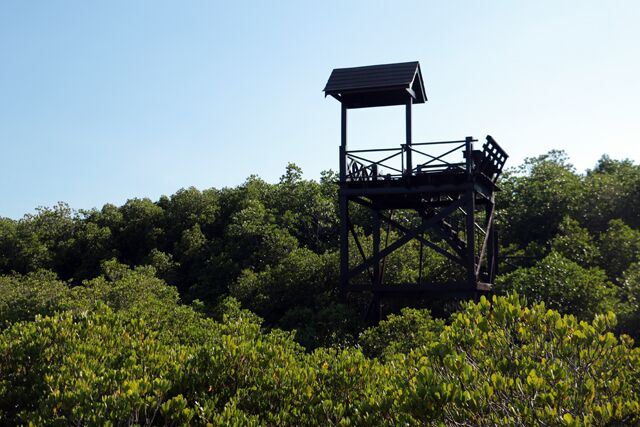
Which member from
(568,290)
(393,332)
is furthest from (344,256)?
(568,290)

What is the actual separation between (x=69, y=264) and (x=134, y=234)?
3.62 metres

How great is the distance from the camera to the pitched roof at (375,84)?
18.5 m

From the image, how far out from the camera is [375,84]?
18.6m

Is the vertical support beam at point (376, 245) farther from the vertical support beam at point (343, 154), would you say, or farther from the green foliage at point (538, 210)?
the green foliage at point (538, 210)

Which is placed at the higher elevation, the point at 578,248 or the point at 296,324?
the point at 578,248

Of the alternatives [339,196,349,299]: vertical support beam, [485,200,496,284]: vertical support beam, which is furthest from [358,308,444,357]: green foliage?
[485,200,496,284]: vertical support beam

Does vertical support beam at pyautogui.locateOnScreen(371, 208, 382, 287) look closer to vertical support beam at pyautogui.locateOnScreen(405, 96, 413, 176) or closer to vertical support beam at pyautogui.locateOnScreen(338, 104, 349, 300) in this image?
vertical support beam at pyautogui.locateOnScreen(338, 104, 349, 300)

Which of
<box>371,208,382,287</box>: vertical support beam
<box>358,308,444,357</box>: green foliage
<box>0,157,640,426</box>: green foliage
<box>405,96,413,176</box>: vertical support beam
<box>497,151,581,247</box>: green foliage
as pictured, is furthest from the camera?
<box>497,151,581,247</box>: green foliage

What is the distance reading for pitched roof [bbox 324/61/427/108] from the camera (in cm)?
1855

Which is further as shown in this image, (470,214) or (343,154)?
(343,154)

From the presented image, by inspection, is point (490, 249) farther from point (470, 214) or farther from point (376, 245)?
point (470, 214)

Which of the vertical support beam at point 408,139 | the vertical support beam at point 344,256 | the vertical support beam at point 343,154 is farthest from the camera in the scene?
the vertical support beam at point 344,256

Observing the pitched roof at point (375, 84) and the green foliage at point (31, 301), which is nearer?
the pitched roof at point (375, 84)

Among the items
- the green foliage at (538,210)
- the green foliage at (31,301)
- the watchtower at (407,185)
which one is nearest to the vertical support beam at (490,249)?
the watchtower at (407,185)
